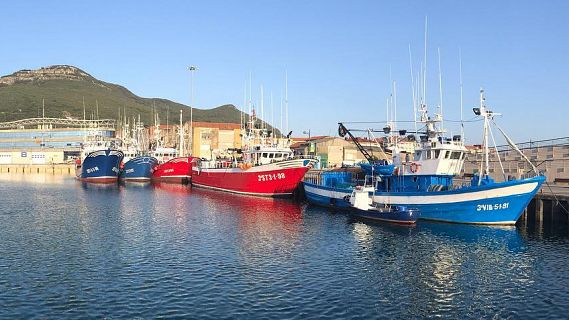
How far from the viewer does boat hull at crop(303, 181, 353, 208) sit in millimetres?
53919

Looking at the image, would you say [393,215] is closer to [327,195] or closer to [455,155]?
[455,155]

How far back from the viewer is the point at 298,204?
199 ft

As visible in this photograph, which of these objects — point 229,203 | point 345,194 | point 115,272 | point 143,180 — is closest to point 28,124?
point 143,180

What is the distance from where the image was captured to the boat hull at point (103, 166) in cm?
9894

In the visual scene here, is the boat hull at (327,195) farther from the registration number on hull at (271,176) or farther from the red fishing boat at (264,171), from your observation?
the registration number on hull at (271,176)

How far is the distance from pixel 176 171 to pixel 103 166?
51.2 feet

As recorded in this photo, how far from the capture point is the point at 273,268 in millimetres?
27328

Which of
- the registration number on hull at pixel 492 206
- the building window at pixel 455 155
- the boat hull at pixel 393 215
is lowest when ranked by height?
the boat hull at pixel 393 215

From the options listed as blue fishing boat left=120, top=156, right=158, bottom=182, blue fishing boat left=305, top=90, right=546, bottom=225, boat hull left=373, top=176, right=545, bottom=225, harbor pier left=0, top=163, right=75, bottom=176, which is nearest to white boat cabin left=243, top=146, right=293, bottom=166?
blue fishing boat left=305, top=90, right=546, bottom=225

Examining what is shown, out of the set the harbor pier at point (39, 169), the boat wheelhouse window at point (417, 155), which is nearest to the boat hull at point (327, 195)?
the boat wheelhouse window at point (417, 155)

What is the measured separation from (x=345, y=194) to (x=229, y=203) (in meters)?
15.4

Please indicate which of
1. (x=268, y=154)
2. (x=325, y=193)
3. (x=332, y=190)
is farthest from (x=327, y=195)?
(x=268, y=154)

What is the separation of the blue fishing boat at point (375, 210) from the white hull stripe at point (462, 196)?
0.94m

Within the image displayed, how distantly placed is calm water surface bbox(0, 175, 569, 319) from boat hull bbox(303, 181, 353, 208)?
25.8 ft
